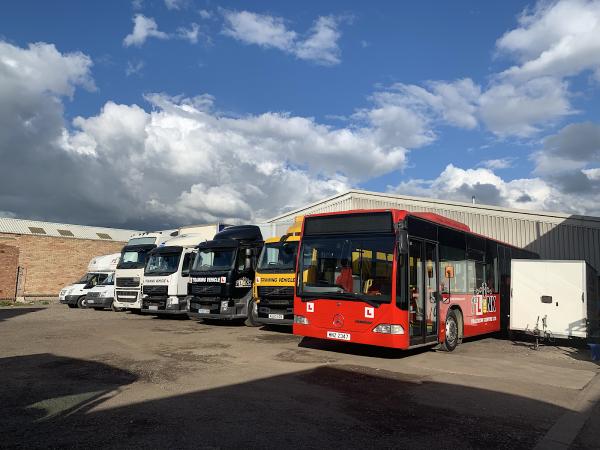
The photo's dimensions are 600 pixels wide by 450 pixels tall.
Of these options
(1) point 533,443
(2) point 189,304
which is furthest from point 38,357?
(1) point 533,443

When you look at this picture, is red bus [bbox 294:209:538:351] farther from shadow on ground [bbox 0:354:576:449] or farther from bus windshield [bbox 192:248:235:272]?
bus windshield [bbox 192:248:235:272]

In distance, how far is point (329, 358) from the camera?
9828 millimetres

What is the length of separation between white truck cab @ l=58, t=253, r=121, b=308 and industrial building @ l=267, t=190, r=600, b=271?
28.9 ft

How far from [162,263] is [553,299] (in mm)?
12853

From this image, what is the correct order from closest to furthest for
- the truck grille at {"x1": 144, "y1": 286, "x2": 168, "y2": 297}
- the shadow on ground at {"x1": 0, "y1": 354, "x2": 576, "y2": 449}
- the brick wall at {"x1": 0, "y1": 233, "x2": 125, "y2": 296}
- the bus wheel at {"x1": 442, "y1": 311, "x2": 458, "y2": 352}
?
1. the shadow on ground at {"x1": 0, "y1": 354, "x2": 576, "y2": 449}
2. the bus wheel at {"x1": 442, "y1": 311, "x2": 458, "y2": 352}
3. the truck grille at {"x1": 144, "y1": 286, "x2": 168, "y2": 297}
4. the brick wall at {"x1": 0, "y1": 233, "x2": 125, "y2": 296}

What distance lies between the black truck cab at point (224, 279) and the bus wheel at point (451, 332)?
6282mm

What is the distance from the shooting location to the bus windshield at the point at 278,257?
1388 cm

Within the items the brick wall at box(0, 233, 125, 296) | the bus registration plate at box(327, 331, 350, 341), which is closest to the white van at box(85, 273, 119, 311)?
the brick wall at box(0, 233, 125, 296)

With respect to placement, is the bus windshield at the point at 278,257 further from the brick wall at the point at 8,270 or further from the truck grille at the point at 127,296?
the brick wall at the point at 8,270

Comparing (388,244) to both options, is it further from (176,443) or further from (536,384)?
(176,443)

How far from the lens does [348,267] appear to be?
9.63 metres

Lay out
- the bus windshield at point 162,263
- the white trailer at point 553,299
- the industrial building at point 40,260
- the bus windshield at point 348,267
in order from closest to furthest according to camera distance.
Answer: the bus windshield at point 348,267
the white trailer at point 553,299
the bus windshield at point 162,263
the industrial building at point 40,260

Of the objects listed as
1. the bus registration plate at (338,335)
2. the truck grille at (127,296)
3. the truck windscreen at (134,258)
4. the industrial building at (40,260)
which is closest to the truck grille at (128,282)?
the truck grille at (127,296)

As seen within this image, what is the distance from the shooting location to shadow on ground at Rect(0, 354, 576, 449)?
15.9 feet
